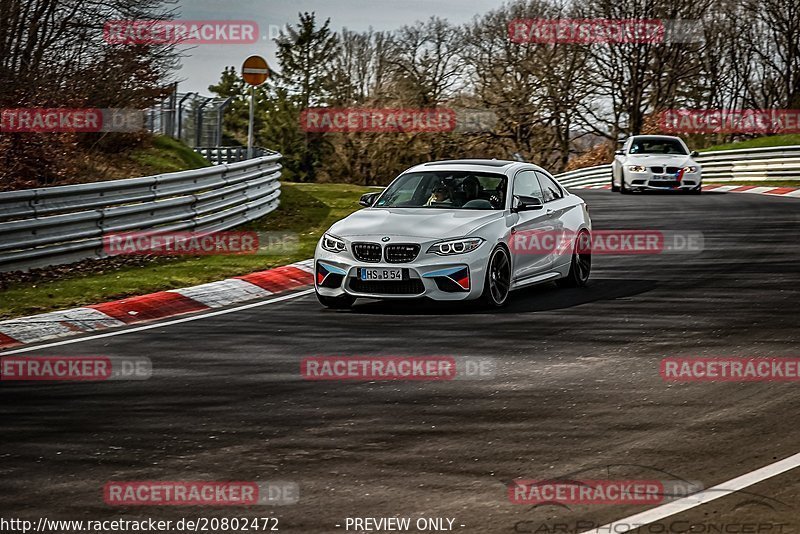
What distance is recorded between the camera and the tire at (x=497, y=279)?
12.1 meters

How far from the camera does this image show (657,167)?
29125 mm

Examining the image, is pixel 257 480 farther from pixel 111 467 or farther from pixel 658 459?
Answer: pixel 658 459

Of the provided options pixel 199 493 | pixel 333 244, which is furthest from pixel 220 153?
pixel 199 493

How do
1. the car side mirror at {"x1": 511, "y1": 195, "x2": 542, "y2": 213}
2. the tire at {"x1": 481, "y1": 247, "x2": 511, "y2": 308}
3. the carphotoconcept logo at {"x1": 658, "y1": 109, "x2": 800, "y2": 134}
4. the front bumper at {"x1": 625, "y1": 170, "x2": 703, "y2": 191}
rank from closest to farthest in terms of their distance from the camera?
the tire at {"x1": 481, "y1": 247, "x2": 511, "y2": 308} < the car side mirror at {"x1": 511, "y1": 195, "x2": 542, "y2": 213} < the front bumper at {"x1": 625, "y1": 170, "x2": 703, "y2": 191} < the carphotoconcept logo at {"x1": 658, "y1": 109, "x2": 800, "y2": 134}

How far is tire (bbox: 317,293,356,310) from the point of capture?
12242 millimetres

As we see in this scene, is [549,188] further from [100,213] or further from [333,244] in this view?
[100,213]

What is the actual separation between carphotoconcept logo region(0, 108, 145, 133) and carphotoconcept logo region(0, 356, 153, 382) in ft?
32.5

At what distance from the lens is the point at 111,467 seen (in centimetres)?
645

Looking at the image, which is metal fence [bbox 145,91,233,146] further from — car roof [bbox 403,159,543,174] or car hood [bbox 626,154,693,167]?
car roof [bbox 403,159,543,174]

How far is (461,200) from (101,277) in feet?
14.6

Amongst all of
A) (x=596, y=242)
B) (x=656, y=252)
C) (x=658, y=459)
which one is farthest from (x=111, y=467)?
(x=596, y=242)

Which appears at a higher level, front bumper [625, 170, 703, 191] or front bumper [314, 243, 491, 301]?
front bumper [625, 170, 703, 191]

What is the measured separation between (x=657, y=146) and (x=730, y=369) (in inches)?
845

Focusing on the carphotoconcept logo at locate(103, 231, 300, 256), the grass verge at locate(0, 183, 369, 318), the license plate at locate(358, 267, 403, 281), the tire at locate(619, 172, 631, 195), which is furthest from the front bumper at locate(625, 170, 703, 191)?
the license plate at locate(358, 267, 403, 281)
